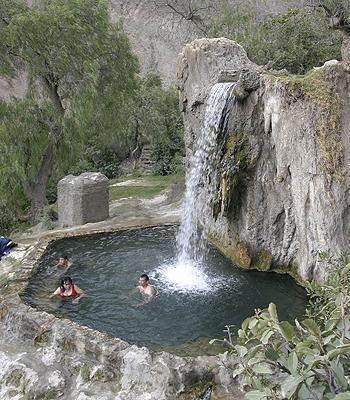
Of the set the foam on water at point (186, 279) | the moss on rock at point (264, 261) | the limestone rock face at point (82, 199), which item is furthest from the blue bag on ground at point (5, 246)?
the moss on rock at point (264, 261)

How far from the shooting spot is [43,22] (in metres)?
14.6

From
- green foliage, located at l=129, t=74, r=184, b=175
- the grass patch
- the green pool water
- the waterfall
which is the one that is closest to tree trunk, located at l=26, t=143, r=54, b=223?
the grass patch

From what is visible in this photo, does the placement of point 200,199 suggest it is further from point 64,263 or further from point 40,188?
point 40,188

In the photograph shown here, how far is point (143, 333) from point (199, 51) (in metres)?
7.76

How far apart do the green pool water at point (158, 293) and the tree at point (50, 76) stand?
15.8ft

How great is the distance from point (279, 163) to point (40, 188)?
1021 centimetres

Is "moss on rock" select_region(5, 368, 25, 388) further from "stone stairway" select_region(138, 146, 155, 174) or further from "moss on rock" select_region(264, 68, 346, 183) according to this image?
"stone stairway" select_region(138, 146, 155, 174)

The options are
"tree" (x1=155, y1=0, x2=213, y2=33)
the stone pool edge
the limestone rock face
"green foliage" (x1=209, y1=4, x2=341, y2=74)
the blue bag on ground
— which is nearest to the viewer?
the stone pool edge

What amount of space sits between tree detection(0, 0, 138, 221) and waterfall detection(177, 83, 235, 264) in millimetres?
5511

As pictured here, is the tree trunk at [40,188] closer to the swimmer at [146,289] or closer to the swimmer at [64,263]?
the swimmer at [64,263]

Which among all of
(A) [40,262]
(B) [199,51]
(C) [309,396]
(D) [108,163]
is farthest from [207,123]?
(D) [108,163]

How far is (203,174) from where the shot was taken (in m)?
11.1

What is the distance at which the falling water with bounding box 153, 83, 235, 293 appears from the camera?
31.8ft

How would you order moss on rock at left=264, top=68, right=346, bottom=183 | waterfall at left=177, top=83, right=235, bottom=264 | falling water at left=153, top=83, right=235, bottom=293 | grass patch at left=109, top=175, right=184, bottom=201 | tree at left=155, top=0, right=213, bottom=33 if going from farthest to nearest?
tree at left=155, top=0, right=213, bottom=33
grass patch at left=109, top=175, right=184, bottom=201
waterfall at left=177, top=83, right=235, bottom=264
falling water at left=153, top=83, right=235, bottom=293
moss on rock at left=264, top=68, right=346, bottom=183
